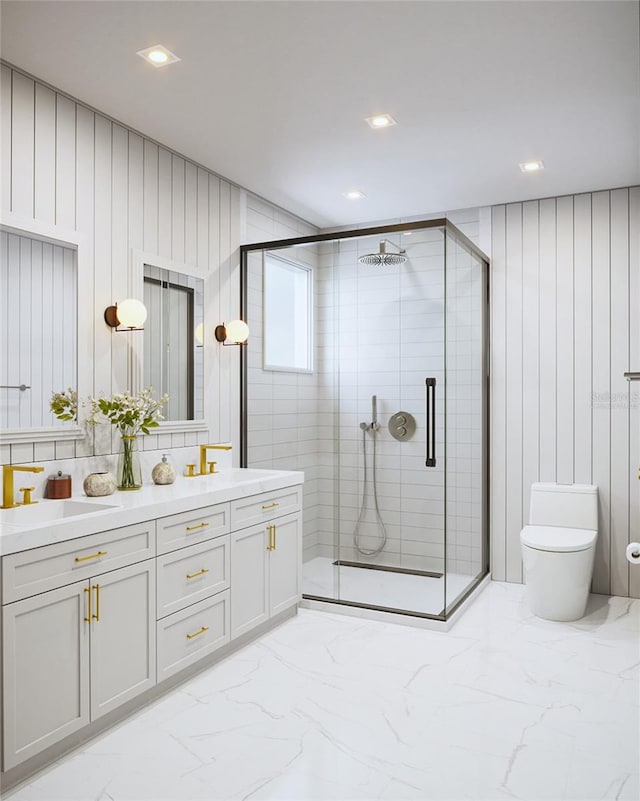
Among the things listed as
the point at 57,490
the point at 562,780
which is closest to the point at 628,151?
the point at 562,780

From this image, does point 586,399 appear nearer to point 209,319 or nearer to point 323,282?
point 323,282

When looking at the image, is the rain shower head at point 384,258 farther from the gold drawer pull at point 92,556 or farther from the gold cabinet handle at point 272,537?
the gold drawer pull at point 92,556

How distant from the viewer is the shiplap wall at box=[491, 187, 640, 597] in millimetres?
4102

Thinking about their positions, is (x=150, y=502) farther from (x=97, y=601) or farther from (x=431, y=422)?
(x=431, y=422)

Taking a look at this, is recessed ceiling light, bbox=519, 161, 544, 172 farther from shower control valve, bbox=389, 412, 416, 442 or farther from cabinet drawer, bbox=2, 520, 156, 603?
cabinet drawer, bbox=2, 520, 156, 603

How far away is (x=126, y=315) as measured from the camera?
121 inches

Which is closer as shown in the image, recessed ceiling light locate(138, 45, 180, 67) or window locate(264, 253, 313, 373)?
recessed ceiling light locate(138, 45, 180, 67)

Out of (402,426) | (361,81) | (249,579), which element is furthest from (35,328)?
(402,426)

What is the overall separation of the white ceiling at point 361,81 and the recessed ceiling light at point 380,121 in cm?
6

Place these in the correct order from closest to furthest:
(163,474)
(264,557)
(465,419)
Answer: (163,474)
(264,557)
(465,419)

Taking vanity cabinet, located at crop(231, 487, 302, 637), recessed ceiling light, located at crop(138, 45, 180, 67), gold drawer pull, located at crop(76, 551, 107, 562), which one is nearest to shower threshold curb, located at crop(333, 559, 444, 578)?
vanity cabinet, located at crop(231, 487, 302, 637)

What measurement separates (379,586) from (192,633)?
1320 mm

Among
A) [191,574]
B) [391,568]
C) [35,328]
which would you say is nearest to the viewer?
[35,328]

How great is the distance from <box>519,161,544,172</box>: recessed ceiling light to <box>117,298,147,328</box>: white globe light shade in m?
2.34
